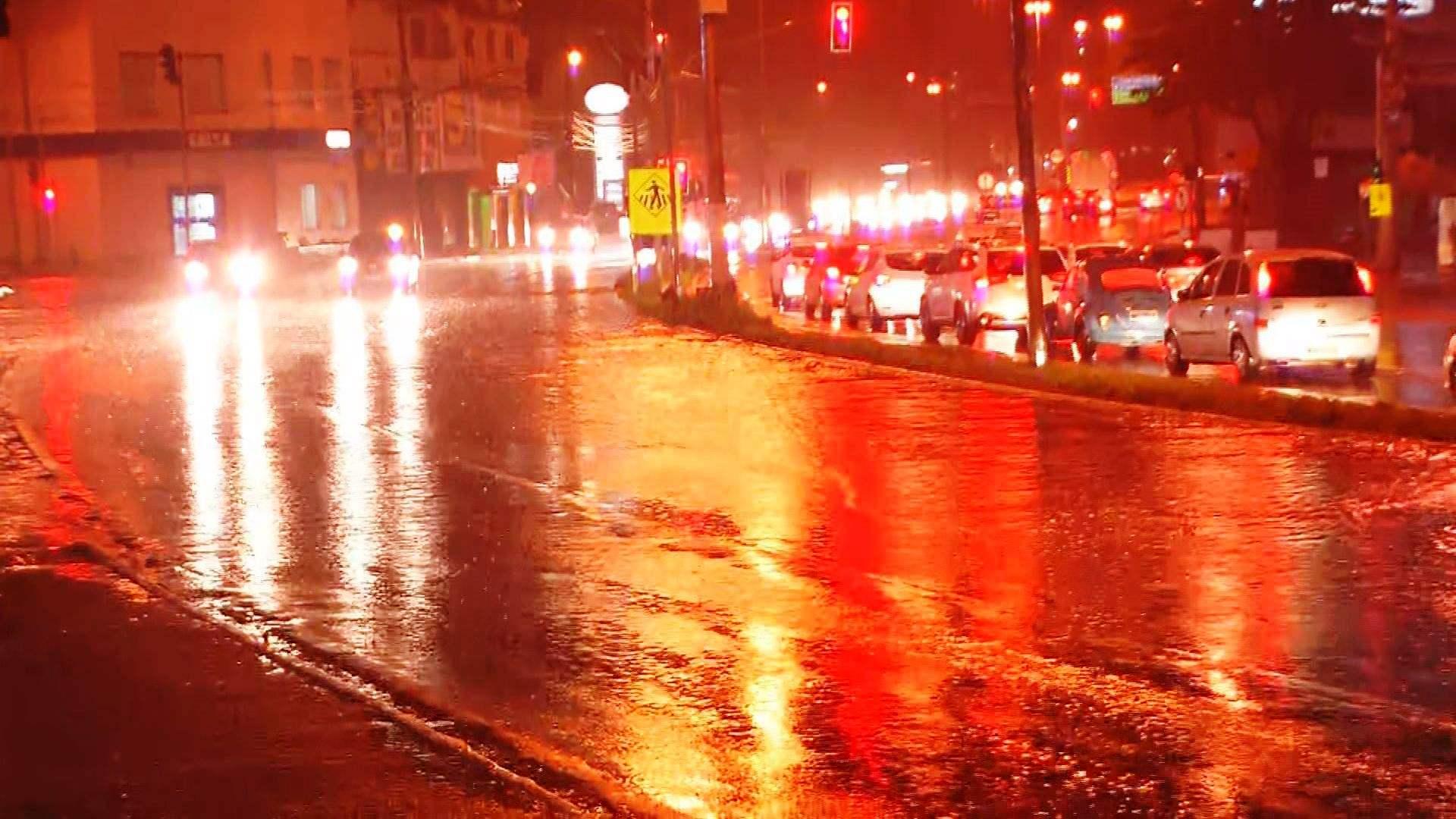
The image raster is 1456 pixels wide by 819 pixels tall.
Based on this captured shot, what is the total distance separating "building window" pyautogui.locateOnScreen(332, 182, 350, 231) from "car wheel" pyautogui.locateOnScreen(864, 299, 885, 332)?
164 feet

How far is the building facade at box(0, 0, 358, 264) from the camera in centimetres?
7175

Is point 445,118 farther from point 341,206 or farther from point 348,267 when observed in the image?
point 348,267

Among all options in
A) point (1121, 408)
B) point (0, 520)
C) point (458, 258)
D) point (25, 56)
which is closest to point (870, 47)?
point (458, 258)

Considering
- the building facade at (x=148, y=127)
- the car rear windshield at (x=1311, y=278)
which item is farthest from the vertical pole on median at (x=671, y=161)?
the building facade at (x=148, y=127)

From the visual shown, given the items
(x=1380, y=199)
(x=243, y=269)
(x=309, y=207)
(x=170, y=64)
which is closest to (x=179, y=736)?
(x=1380, y=199)

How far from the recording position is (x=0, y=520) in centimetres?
1579

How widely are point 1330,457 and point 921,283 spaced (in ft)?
68.4

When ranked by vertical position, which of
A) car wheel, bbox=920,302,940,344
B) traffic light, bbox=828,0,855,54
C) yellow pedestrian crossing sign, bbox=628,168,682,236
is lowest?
car wheel, bbox=920,302,940,344

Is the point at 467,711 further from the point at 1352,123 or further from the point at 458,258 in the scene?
the point at 458,258

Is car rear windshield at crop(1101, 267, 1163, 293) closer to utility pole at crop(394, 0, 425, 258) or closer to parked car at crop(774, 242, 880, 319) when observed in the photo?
parked car at crop(774, 242, 880, 319)

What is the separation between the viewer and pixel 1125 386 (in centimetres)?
2223

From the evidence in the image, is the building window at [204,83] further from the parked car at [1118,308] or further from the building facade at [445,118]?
the parked car at [1118,308]

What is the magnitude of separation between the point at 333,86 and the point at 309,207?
16.3 ft

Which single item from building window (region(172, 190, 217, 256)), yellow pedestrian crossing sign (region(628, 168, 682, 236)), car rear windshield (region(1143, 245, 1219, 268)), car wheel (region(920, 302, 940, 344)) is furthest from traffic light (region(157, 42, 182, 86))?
car rear windshield (region(1143, 245, 1219, 268))
